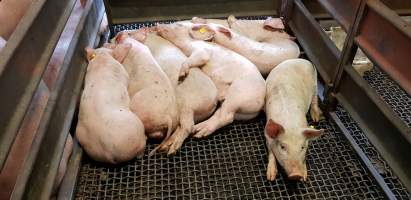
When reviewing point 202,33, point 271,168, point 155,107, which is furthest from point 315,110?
point 155,107

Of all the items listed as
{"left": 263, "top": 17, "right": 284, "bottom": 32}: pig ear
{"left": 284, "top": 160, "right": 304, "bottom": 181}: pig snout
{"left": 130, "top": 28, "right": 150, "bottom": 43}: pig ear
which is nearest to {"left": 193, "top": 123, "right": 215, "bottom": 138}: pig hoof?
{"left": 284, "top": 160, "right": 304, "bottom": 181}: pig snout

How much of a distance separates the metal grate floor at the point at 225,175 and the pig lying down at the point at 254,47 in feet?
1.92

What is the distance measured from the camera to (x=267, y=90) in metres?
2.28

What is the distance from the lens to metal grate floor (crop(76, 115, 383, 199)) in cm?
192

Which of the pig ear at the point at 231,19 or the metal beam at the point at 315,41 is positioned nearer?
the metal beam at the point at 315,41

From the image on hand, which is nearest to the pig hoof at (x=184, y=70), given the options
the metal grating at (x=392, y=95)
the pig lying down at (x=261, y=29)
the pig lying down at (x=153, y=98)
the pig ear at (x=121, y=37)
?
the pig lying down at (x=153, y=98)

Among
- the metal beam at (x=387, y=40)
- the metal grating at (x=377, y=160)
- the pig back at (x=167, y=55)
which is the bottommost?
the metal grating at (x=377, y=160)

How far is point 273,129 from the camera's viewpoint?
1883 millimetres

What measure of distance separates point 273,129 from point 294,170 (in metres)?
0.23

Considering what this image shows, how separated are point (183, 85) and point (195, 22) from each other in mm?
815

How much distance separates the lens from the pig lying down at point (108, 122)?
185 centimetres

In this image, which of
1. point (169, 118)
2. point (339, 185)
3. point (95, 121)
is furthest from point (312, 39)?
point (95, 121)

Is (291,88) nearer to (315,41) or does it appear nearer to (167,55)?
(315,41)

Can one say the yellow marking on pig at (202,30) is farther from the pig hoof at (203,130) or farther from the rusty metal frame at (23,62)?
the rusty metal frame at (23,62)
